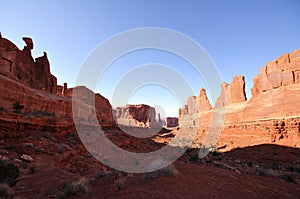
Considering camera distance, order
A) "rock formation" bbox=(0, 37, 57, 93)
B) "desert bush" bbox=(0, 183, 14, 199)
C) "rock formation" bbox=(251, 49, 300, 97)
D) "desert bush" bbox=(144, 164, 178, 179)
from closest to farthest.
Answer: "desert bush" bbox=(0, 183, 14, 199) < "desert bush" bbox=(144, 164, 178, 179) < "rock formation" bbox=(0, 37, 57, 93) < "rock formation" bbox=(251, 49, 300, 97)

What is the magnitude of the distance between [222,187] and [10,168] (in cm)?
692

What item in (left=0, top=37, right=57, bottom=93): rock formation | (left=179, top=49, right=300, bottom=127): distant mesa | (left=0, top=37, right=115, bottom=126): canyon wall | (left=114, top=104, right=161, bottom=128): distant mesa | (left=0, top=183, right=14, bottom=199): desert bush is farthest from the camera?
(left=114, top=104, right=161, bottom=128): distant mesa

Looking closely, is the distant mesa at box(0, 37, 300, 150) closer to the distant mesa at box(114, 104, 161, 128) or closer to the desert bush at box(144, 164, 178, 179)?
the desert bush at box(144, 164, 178, 179)

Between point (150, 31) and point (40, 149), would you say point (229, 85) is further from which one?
point (40, 149)

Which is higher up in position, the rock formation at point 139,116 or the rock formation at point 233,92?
the rock formation at point 233,92

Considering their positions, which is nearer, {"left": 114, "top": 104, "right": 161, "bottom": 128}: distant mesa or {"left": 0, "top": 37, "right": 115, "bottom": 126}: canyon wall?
{"left": 0, "top": 37, "right": 115, "bottom": 126}: canyon wall

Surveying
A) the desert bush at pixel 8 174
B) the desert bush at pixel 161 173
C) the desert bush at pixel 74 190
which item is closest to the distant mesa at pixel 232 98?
the desert bush at pixel 8 174

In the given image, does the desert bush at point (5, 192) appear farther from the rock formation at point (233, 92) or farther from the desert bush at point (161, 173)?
the rock formation at point (233, 92)

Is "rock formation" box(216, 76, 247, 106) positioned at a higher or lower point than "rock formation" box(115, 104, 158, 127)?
higher

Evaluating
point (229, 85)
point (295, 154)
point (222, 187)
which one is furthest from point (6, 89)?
point (229, 85)

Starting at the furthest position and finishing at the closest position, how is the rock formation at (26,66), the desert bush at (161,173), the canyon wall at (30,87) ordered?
1. the rock formation at (26,66)
2. the canyon wall at (30,87)
3. the desert bush at (161,173)

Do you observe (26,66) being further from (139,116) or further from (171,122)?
(171,122)

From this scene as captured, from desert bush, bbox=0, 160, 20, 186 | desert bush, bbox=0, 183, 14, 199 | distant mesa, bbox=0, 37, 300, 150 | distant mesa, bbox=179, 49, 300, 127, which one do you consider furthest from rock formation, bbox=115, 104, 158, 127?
desert bush, bbox=0, 183, 14, 199

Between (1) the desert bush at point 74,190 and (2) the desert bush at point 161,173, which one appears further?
(2) the desert bush at point 161,173
